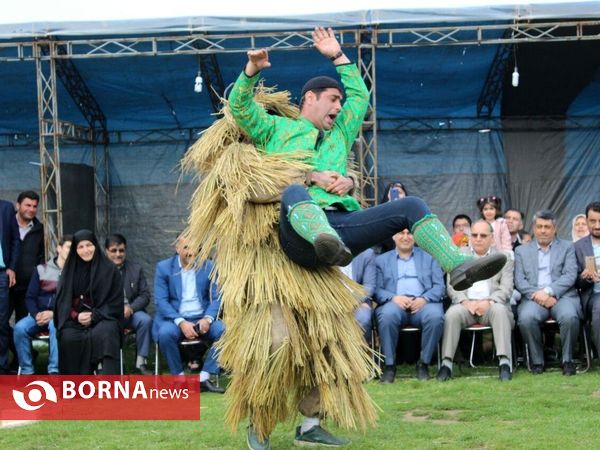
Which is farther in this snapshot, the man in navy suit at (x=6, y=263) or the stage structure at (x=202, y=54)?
the stage structure at (x=202, y=54)

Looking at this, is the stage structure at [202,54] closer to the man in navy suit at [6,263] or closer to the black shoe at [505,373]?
the man in navy suit at [6,263]

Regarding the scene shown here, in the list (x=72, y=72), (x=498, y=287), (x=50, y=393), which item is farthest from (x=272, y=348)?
(x=72, y=72)

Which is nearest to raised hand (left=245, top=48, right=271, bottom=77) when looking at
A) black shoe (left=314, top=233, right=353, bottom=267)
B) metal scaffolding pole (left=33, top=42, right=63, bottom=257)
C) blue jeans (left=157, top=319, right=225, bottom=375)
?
black shoe (left=314, top=233, right=353, bottom=267)

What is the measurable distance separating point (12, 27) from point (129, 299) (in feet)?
14.3

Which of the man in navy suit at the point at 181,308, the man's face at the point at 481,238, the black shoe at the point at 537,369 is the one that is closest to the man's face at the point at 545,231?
the man's face at the point at 481,238

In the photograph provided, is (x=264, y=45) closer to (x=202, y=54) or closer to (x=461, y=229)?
(x=202, y=54)

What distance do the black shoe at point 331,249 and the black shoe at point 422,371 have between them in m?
4.32

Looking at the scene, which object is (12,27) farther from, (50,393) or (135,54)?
(50,393)

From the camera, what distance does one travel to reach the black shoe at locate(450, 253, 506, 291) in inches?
175

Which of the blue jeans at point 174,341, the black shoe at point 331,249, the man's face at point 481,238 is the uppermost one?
the man's face at point 481,238

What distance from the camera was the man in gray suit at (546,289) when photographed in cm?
856

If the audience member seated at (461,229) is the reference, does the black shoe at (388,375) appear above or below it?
below

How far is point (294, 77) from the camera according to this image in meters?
13.3

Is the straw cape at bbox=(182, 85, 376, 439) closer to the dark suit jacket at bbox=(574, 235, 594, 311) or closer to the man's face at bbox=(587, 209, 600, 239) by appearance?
the dark suit jacket at bbox=(574, 235, 594, 311)
